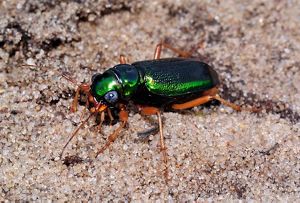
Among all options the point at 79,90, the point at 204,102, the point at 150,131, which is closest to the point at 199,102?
the point at 204,102

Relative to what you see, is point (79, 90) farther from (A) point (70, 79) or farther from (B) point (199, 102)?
(B) point (199, 102)

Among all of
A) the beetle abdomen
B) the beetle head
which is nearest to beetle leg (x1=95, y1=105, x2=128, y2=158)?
the beetle head

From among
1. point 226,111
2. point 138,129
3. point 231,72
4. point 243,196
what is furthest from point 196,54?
point 243,196

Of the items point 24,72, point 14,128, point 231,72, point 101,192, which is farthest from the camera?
point 231,72

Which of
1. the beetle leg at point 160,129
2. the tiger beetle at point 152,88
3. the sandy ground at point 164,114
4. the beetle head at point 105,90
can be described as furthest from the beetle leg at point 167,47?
the beetle head at point 105,90

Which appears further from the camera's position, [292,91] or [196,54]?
[196,54]

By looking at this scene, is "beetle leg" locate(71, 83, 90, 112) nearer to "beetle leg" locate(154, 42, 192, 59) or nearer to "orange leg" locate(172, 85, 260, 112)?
"orange leg" locate(172, 85, 260, 112)

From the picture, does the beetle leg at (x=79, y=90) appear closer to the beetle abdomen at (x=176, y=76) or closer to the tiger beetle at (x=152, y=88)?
the tiger beetle at (x=152, y=88)

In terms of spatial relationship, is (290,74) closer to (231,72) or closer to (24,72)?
(231,72)
